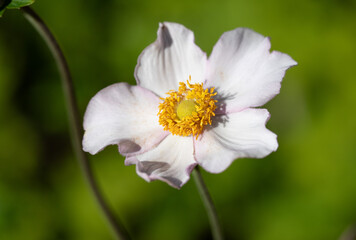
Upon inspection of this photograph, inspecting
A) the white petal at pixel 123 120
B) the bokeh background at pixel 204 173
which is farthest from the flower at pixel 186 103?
the bokeh background at pixel 204 173

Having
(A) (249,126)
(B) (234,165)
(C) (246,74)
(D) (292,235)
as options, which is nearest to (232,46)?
(C) (246,74)

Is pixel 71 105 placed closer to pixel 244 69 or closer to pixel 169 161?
pixel 169 161

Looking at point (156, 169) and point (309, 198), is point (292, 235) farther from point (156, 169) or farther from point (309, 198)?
point (156, 169)

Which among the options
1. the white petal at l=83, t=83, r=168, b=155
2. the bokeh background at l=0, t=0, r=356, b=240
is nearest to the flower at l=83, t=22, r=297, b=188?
the white petal at l=83, t=83, r=168, b=155

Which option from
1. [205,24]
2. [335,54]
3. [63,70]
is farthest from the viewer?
[205,24]

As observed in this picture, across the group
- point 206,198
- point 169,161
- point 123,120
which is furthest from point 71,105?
point 206,198
